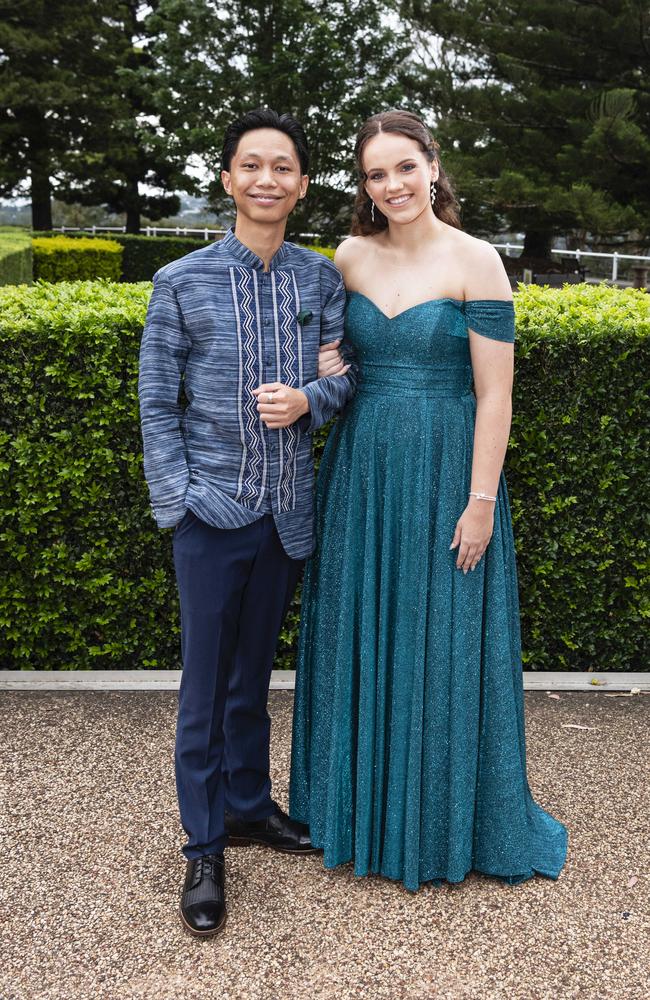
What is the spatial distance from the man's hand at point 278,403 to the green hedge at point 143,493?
1.36 m

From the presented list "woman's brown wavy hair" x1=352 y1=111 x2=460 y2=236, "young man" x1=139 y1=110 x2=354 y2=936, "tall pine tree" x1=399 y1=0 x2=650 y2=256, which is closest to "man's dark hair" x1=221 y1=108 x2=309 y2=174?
"young man" x1=139 y1=110 x2=354 y2=936

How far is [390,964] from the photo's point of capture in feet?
7.77

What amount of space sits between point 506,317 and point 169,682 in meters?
2.19

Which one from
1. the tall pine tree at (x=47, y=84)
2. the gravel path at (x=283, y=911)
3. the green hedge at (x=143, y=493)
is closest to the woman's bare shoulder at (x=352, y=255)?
the green hedge at (x=143, y=493)

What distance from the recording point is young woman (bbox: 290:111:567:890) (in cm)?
246

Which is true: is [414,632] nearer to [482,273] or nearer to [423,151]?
[482,273]

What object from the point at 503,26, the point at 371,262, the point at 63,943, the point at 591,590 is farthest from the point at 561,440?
the point at 503,26

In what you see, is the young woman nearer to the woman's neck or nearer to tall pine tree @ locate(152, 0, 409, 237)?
the woman's neck

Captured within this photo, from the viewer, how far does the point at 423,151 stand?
244 cm

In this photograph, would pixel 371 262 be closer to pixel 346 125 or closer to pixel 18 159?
pixel 346 125

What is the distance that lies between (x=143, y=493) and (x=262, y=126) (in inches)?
70.6

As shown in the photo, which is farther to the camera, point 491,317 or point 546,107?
point 546,107

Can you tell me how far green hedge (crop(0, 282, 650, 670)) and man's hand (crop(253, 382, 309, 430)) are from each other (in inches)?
53.7

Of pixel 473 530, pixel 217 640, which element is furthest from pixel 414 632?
pixel 217 640
